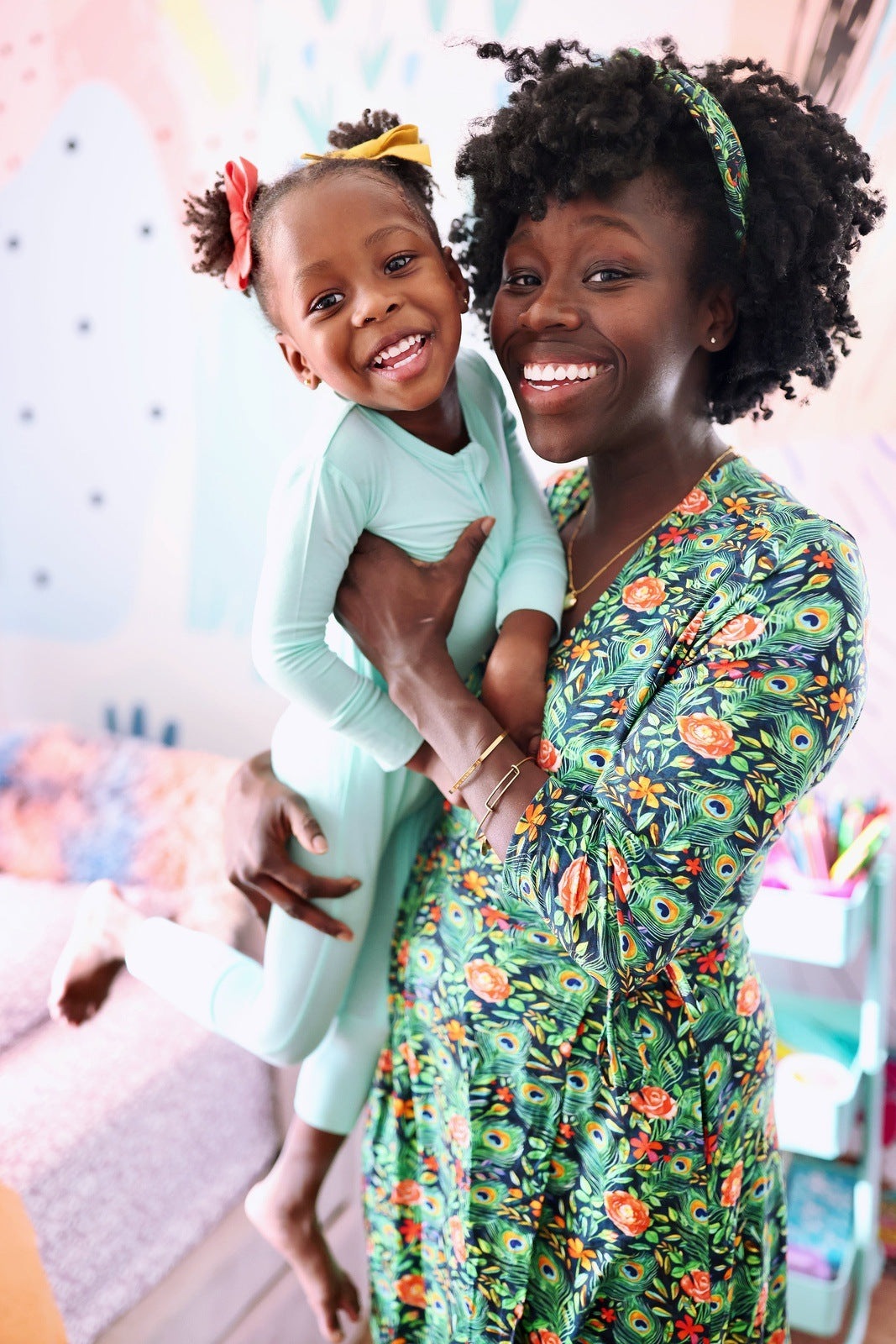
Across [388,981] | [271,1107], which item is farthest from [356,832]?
[271,1107]

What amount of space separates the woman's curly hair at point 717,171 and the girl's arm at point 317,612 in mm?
352

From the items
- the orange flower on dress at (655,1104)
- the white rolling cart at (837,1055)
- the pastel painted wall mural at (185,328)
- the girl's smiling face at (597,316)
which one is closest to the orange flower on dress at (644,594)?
the girl's smiling face at (597,316)

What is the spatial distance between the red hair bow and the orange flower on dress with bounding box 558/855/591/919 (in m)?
0.70

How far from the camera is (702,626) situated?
38.9 inches

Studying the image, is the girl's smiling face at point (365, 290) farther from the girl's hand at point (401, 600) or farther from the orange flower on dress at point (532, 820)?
the orange flower on dress at point (532, 820)

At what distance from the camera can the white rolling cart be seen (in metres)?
1.73

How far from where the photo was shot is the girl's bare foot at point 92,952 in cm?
139

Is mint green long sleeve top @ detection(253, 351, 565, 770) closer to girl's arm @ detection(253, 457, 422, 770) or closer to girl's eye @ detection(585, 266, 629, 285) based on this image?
girl's arm @ detection(253, 457, 422, 770)

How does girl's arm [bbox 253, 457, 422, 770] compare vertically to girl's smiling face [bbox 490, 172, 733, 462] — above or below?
below

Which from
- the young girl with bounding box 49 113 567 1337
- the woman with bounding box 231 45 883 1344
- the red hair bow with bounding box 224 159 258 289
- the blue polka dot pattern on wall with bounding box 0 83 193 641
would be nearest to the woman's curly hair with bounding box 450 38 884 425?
the woman with bounding box 231 45 883 1344

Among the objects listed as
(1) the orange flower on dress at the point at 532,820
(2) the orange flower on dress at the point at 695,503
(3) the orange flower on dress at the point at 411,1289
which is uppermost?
(2) the orange flower on dress at the point at 695,503

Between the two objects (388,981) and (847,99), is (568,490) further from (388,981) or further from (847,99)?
(847,99)

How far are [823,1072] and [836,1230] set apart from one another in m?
0.34

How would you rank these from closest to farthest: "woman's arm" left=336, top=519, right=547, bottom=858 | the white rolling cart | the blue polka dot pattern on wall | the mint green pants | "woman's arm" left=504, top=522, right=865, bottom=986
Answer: "woman's arm" left=504, top=522, right=865, bottom=986 → "woman's arm" left=336, top=519, right=547, bottom=858 → the mint green pants → the white rolling cart → the blue polka dot pattern on wall
